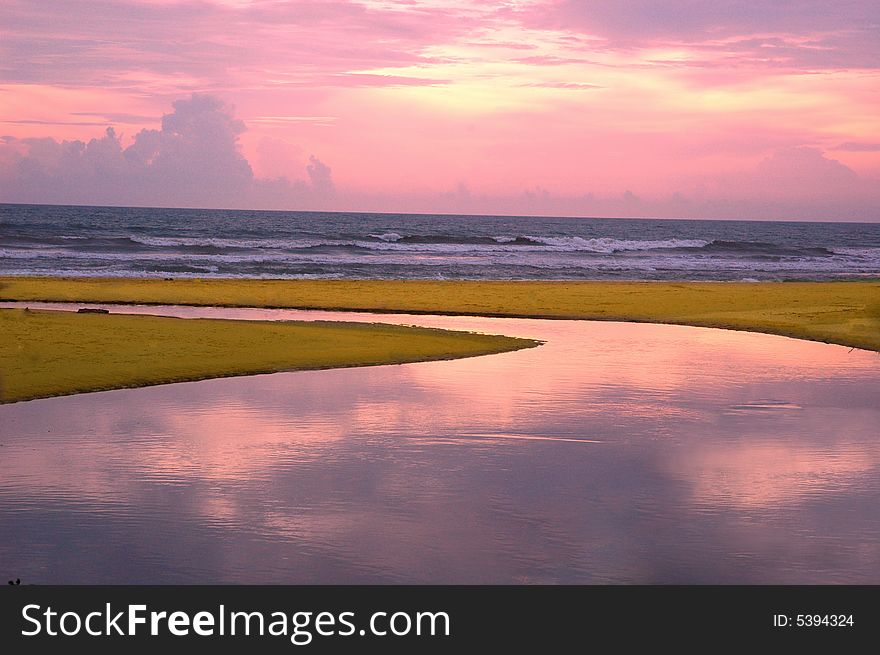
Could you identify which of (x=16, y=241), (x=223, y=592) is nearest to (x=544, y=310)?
(x=223, y=592)

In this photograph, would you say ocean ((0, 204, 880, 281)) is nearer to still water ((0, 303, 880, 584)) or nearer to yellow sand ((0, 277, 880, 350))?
yellow sand ((0, 277, 880, 350))

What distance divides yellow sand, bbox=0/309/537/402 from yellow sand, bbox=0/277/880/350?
20.7 ft

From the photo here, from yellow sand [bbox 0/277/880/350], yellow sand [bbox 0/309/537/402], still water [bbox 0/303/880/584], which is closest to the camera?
still water [bbox 0/303/880/584]

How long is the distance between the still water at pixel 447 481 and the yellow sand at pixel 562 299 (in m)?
9.13

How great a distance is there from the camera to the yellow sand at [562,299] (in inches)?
971

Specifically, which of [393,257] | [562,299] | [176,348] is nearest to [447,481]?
[176,348]

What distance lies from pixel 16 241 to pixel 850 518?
6451cm

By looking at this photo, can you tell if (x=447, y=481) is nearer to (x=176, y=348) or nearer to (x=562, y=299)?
(x=176, y=348)

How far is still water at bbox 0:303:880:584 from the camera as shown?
282 inches

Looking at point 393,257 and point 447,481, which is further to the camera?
→ point 393,257

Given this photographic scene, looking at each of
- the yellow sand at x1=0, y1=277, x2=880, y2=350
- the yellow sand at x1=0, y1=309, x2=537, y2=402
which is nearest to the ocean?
the yellow sand at x1=0, y1=277, x2=880, y2=350

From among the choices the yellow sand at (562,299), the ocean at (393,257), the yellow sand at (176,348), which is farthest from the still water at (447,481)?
the ocean at (393,257)

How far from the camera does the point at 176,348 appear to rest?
1734cm

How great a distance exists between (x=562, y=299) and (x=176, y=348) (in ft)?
53.8
